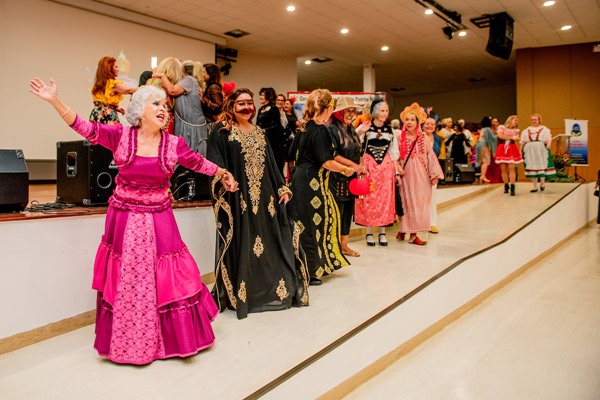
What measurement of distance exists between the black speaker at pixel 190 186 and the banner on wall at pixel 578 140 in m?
9.61

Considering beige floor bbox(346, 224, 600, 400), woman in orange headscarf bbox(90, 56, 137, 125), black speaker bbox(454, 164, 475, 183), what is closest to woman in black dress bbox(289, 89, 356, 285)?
beige floor bbox(346, 224, 600, 400)

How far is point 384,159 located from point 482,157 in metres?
6.33

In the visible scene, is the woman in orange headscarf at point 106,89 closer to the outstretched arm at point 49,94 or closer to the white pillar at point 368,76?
the outstretched arm at point 49,94

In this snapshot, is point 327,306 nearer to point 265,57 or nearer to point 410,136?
point 410,136

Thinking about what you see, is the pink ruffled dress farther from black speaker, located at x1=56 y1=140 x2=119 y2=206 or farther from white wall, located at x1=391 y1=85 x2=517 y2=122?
white wall, located at x1=391 y1=85 x2=517 y2=122

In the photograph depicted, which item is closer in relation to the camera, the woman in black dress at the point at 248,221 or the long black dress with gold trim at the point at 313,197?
the woman in black dress at the point at 248,221

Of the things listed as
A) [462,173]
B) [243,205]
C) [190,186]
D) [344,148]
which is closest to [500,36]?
[462,173]

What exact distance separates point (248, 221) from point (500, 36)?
819cm

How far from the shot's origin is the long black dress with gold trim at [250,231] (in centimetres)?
286

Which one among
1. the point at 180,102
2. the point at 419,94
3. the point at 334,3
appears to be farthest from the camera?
the point at 419,94

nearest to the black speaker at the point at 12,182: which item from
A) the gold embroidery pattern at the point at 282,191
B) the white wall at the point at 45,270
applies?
the white wall at the point at 45,270

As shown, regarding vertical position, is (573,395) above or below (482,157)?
below

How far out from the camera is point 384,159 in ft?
15.7

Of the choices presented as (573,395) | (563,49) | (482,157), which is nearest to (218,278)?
(573,395)
